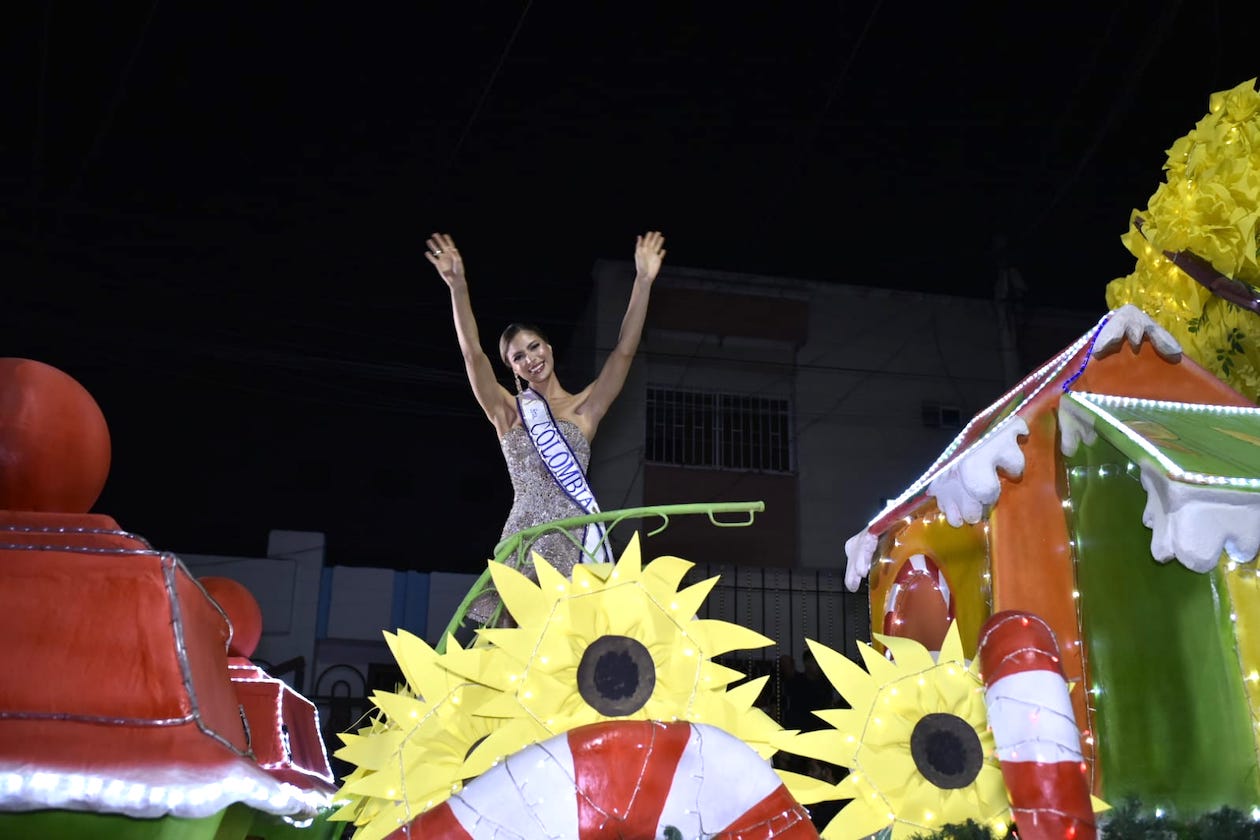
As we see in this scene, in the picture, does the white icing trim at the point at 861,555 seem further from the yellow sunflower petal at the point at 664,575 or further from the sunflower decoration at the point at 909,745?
the yellow sunflower petal at the point at 664,575

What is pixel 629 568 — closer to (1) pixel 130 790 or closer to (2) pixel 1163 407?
(1) pixel 130 790

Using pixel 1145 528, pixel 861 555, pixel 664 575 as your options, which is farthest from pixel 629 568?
pixel 861 555

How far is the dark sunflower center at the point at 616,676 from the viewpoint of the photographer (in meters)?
2.15

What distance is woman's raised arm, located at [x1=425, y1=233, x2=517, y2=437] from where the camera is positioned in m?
4.36

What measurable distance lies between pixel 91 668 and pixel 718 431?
15985 millimetres

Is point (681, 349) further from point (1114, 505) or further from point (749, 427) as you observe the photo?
point (1114, 505)

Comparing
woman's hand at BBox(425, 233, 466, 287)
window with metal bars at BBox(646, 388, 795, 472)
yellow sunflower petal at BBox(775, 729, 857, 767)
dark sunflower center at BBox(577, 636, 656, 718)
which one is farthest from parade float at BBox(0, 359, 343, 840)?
window with metal bars at BBox(646, 388, 795, 472)

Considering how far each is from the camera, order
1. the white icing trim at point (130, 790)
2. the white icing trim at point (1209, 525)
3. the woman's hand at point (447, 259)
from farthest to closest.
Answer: the woman's hand at point (447, 259) < the white icing trim at point (1209, 525) < the white icing trim at point (130, 790)

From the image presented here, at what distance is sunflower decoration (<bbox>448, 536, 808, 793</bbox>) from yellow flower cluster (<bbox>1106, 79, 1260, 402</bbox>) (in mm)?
3408

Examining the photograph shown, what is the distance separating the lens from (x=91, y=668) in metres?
1.76

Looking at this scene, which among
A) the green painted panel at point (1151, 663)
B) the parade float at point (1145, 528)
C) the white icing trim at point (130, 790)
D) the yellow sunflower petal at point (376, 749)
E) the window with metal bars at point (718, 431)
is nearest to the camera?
the white icing trim at point (130, 790)

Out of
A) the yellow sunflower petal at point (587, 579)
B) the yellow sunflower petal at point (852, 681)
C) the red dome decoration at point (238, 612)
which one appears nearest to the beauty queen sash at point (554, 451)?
the red dome decoration at point (238, 612)

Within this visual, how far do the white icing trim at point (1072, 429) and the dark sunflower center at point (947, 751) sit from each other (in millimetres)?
1607

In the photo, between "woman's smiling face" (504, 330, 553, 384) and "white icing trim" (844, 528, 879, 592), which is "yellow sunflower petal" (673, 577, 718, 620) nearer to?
"woman's smiling face" (504, 330, 553, 384)
